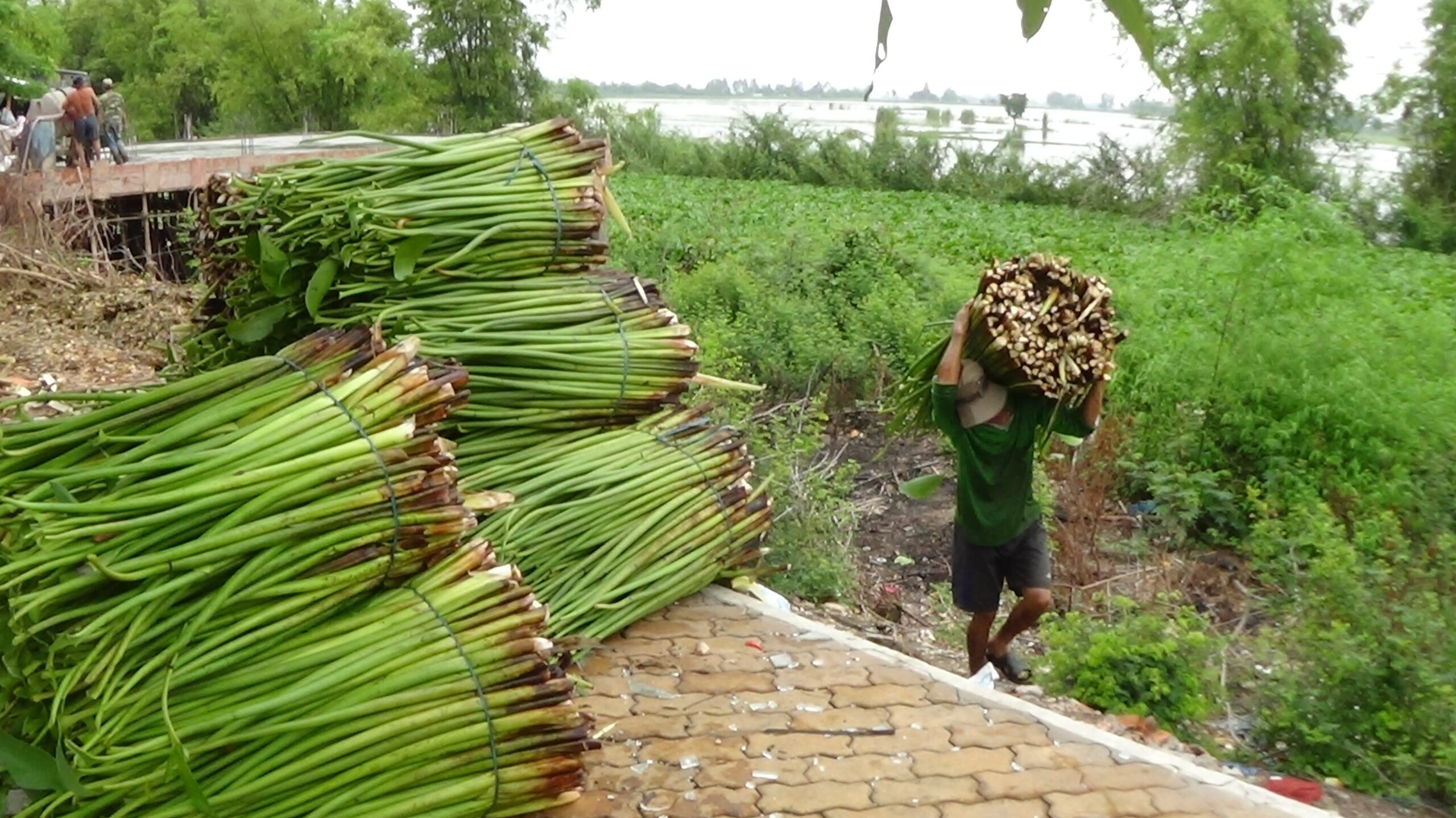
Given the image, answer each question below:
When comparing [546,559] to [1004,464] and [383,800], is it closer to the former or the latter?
[383,800]

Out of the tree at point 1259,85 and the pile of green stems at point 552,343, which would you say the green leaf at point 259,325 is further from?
the tree at point 1259,85

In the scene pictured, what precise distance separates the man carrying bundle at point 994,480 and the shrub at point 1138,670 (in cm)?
30

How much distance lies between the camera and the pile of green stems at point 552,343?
13.4 feet

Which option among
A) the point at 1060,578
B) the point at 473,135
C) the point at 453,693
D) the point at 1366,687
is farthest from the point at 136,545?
the point at 1060,578

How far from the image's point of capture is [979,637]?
A: 4.86 metres

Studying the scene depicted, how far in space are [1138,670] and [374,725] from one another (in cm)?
268

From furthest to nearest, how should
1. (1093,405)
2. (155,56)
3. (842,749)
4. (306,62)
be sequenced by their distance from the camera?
(155,56) → (306,62) → (1093,405) → (842,749)

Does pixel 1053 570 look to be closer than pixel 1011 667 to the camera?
No

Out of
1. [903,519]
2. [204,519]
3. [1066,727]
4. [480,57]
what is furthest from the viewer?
[480,57]

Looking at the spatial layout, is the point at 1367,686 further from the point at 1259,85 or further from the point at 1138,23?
the point at 1259,85

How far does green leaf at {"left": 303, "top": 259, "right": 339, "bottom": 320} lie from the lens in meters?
3.99

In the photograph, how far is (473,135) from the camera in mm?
4512

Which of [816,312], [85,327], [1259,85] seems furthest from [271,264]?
[1259,85]

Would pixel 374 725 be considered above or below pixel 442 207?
below
